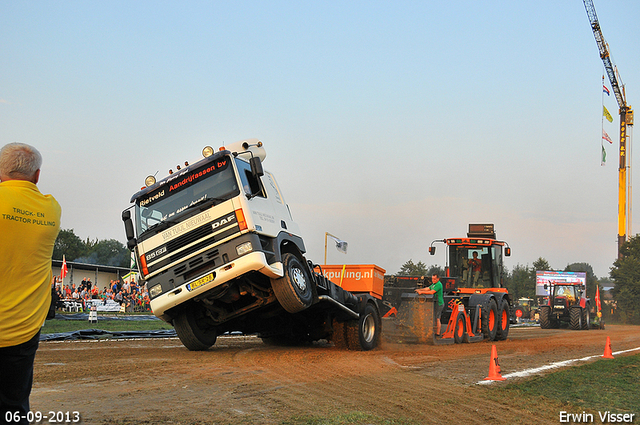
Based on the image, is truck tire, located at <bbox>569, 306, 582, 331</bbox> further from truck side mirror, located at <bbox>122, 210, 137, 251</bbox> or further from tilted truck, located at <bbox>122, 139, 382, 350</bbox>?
truck side mirror, located at <bbox>122, 210, 137, 251</bbox>

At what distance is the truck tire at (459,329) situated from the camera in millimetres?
15977

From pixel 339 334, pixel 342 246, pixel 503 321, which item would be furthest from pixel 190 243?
pixel 503 321

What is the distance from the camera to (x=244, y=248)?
9.11 meters

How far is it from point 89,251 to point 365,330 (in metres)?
87.2

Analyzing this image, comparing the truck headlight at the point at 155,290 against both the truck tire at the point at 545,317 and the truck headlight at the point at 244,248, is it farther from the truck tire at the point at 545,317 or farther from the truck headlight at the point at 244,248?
the truck tire at the point at 545,317

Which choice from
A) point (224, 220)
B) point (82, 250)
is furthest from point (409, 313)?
point (82, 250)

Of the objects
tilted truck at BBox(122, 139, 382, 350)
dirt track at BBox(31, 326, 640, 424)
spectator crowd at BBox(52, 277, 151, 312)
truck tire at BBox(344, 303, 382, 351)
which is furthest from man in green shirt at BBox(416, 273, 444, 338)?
spectator crowd at BBox(52, 277, 151, 312)

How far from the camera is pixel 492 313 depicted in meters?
18.0

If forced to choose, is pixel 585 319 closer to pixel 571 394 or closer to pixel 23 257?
pixel 571 394

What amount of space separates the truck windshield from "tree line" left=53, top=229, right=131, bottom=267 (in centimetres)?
7182

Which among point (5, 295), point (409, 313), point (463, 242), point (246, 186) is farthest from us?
point (463, 242)

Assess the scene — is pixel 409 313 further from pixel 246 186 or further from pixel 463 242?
pixel 246 186

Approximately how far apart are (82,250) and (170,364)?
3414 inches

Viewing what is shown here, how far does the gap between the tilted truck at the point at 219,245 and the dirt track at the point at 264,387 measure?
0.94 m
